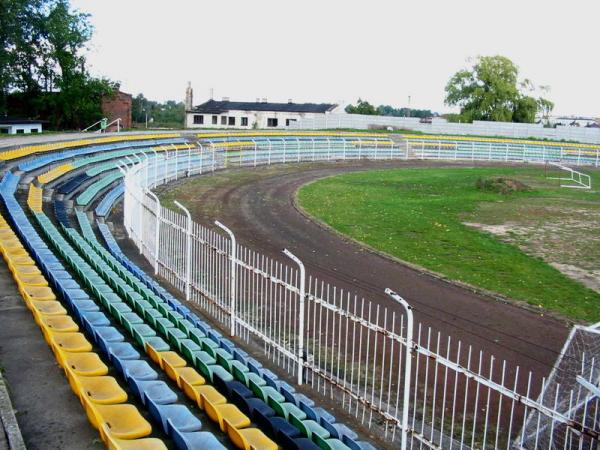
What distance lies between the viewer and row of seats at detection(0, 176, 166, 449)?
655 centimetres

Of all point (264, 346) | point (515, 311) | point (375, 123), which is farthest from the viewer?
point (375, 123)

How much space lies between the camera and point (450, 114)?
75.9 m

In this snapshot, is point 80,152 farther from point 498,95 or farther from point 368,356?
point 498,95

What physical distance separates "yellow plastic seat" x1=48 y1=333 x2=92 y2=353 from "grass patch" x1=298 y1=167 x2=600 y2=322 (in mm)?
9405

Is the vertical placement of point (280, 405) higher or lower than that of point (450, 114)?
lower

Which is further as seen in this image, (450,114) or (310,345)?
(450,114)

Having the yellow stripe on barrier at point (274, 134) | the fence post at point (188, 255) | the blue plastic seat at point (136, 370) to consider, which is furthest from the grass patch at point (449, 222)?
the yellow stripe on barrier at point (274, 134)

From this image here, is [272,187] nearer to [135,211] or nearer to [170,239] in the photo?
[135,211]

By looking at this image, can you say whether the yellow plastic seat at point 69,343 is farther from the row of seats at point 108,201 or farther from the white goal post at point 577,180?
the white goal post at point 577,180

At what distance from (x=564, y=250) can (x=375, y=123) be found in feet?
149

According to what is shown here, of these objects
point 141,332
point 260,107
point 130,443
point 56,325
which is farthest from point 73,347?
point 260,107

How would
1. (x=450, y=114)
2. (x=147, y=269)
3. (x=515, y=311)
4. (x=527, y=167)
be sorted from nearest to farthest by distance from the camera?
1. (x=515, y=311)
2. (x=147, y=269)
3. (x=527, y=167)
4. (x=450, y=114)

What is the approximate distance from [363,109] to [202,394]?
72.9 meters

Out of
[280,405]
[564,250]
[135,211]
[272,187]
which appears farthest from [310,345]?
[272,187]
